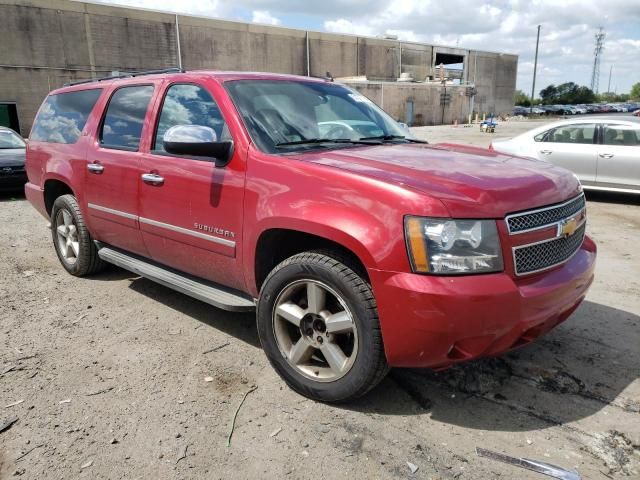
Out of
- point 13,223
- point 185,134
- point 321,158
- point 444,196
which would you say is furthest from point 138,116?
point 13,223

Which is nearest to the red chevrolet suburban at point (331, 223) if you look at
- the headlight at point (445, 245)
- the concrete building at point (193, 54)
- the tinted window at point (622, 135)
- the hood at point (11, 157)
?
the headlight at point (445, 245)

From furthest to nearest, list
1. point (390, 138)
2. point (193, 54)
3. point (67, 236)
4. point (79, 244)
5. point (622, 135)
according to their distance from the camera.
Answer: point (193, 54) < point (622, 135) < point (67, 236) < point (79, 244) < point (390, 138)

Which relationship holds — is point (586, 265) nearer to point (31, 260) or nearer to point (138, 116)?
point (138, 116)

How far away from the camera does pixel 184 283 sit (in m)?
3.76

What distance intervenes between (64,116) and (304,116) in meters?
2.92

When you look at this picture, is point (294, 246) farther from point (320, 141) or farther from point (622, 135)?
point (622, 135)

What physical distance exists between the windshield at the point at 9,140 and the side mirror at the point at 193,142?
31.4 feet

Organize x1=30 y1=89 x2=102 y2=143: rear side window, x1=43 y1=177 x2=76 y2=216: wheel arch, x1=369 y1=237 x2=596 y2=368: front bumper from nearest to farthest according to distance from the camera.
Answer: x1=369 y1=237 x2=596 y2=368: front bumper
x1=30 y1=89 x2=102 y2=143: rear side window
x1=43 y1=177 x2=76 y2=216: wheel arch

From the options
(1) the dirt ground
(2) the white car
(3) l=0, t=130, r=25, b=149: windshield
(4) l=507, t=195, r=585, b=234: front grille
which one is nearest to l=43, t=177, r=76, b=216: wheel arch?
(1) the dirt ground

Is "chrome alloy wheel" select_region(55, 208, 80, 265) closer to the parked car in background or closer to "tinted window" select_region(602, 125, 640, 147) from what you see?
the parked car in background

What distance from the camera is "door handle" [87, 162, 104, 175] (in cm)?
438

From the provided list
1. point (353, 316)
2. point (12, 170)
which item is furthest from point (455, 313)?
point (12, 170)

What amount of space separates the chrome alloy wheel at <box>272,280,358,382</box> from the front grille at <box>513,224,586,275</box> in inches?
35.3

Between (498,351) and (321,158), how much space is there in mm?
1433
